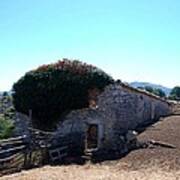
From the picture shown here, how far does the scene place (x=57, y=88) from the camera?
20.1m

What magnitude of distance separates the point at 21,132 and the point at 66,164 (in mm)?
4996

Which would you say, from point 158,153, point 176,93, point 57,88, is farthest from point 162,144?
point 176,93

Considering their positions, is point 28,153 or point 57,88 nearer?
point 28,153

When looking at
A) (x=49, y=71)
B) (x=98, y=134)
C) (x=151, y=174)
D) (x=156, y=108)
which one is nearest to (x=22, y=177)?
(x=151, y=174)

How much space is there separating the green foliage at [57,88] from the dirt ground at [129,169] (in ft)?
12.6

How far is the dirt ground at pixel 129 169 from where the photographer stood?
13734 millimetres

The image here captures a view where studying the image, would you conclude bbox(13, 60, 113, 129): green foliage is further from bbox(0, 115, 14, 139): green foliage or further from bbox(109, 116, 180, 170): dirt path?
bbox(109, 116, 180, 170): dirt path

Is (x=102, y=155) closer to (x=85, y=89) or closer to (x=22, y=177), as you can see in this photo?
(x=85, y=89)

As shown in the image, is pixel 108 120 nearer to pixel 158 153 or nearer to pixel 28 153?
pixel 158 153

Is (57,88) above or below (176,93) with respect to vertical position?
below

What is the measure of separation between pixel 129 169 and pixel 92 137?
5704 mm

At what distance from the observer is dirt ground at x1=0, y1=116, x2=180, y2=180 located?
1373 cm

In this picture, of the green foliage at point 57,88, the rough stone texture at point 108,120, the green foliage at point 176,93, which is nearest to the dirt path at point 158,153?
the rough stone texture at point 108,120

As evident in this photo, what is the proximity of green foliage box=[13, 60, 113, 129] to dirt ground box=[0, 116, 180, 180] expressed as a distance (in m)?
3.84
